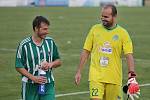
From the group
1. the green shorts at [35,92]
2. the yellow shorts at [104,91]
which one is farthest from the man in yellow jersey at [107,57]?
the green shorts at [35,92]

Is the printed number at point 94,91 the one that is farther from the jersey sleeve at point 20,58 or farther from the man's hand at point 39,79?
the jersey sleeve at point 20,58

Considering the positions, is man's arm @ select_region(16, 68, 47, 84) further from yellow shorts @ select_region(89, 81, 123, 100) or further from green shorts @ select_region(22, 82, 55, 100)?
yellow shorts @ select_region(89, 81, 123, 100)

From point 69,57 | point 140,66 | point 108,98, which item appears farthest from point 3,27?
point 108,98

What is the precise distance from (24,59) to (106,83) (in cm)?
133

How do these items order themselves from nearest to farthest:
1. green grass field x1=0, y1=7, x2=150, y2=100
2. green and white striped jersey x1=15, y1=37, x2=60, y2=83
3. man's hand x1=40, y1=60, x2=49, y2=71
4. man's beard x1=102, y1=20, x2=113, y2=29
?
1. man's hand x1=40, y1=60, x2=49, y2=71
2. green and white striped jersey x1=15, y1=37, x2=60, y2=83
3. man's beard x1=102, y1=20, x2=113, y2=29
4. green grass field x1=0, y1=7, x2=150, y2=100

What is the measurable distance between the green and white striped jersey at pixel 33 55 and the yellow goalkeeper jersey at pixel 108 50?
0.78m

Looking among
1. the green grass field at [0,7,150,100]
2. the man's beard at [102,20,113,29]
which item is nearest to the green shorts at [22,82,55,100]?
the man's beard at [102,20,113,29]

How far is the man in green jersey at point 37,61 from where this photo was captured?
8719 millimetres

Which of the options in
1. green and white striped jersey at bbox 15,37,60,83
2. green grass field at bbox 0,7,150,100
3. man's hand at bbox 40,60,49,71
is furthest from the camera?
green grass field at bbox 0,7,150,100

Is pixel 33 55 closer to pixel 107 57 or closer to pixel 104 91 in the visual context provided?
pixel 107 57

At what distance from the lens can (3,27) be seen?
33906 millimetres

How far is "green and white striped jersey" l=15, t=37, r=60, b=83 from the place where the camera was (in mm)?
8789

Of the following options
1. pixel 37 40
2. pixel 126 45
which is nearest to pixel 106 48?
pixel 126 45

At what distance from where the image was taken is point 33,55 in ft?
28.8
